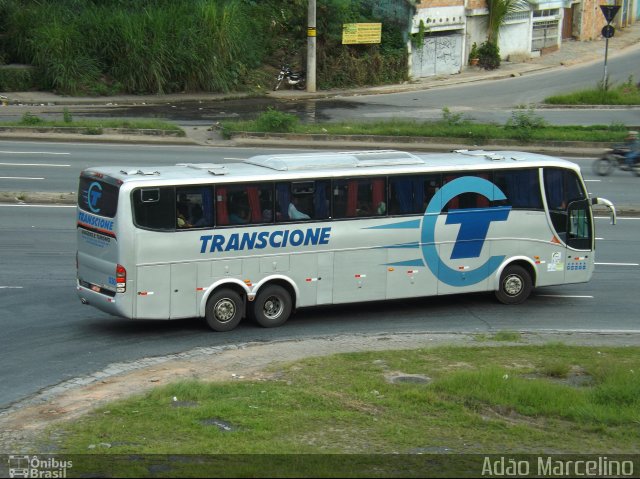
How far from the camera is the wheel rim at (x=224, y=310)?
16.1m

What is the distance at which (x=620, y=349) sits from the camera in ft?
48.7

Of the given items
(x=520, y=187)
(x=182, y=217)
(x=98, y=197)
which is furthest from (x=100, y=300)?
(x=520, y=187)

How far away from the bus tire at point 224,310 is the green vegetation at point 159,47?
27805 millimetres

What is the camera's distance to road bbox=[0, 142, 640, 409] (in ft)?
47.6

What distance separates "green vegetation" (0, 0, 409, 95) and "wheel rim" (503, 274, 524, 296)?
27226mm

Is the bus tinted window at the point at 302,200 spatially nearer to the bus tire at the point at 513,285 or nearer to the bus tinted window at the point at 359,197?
the bus tinted window at the point at 359,197

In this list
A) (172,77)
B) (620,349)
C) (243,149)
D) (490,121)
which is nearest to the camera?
(620,349)

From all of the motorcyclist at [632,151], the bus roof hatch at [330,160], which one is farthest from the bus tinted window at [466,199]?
the motorcyclist at [632,151]

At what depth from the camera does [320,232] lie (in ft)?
54.9

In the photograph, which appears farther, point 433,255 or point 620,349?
point 433,255

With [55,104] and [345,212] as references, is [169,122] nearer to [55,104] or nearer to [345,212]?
[55,104]

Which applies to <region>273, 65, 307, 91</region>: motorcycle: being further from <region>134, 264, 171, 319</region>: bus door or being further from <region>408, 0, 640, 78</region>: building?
<region>134, 264, 171, 319</region>: bus door

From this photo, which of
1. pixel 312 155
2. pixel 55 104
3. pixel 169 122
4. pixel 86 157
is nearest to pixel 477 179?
pixel 312 155

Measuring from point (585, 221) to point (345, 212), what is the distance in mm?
4748
